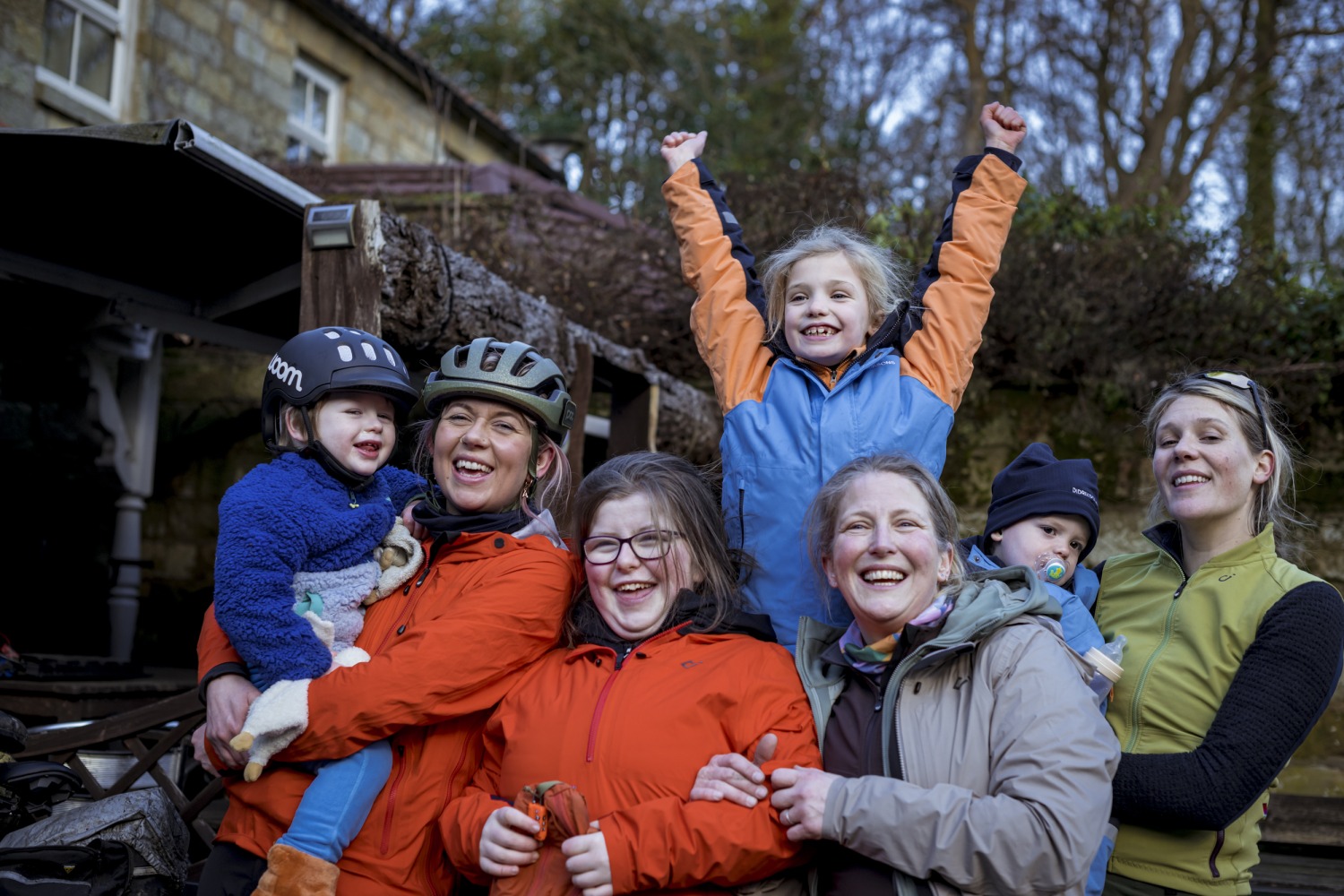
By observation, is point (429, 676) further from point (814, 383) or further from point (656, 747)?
point (814, 383)

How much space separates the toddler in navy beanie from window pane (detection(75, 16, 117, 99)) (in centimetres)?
933

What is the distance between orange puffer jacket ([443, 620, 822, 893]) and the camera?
2.20 meters

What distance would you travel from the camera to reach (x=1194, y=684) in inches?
101

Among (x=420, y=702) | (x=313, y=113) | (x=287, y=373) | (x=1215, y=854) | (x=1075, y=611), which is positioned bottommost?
(x=1215, y=854)

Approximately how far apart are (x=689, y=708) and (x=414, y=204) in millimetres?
8502

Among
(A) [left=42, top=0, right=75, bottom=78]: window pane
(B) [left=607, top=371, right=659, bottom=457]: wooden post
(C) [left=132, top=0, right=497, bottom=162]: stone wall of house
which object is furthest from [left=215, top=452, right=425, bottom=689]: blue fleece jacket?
(A) [left=42, top=0, right=75, bottom=78]: window pane

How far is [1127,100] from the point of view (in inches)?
543

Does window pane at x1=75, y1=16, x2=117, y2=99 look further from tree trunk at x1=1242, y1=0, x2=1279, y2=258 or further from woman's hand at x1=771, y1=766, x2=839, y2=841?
tree trunk at x1=1242, y1=0, x2=1279, y2=258

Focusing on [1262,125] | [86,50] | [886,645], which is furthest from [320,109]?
[886,645]

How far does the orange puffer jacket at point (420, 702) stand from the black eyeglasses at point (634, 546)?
0.49ft

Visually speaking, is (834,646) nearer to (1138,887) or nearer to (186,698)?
(1138,887)

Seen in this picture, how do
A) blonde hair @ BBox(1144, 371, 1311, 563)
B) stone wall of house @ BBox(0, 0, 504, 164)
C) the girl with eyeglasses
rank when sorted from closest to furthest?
the girl with eyeglasses, blonde hair @ BBox(1144, 371, 1311, 563), stone wall of house @ BBox(0, 0, 504, 164)

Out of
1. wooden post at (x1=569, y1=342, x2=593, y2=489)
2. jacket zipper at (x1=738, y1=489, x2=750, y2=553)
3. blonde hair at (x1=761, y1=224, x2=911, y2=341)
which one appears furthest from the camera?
wooden post at (x1=569, y1=342, x2=593, y2=489)

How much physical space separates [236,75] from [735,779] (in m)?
11.1
